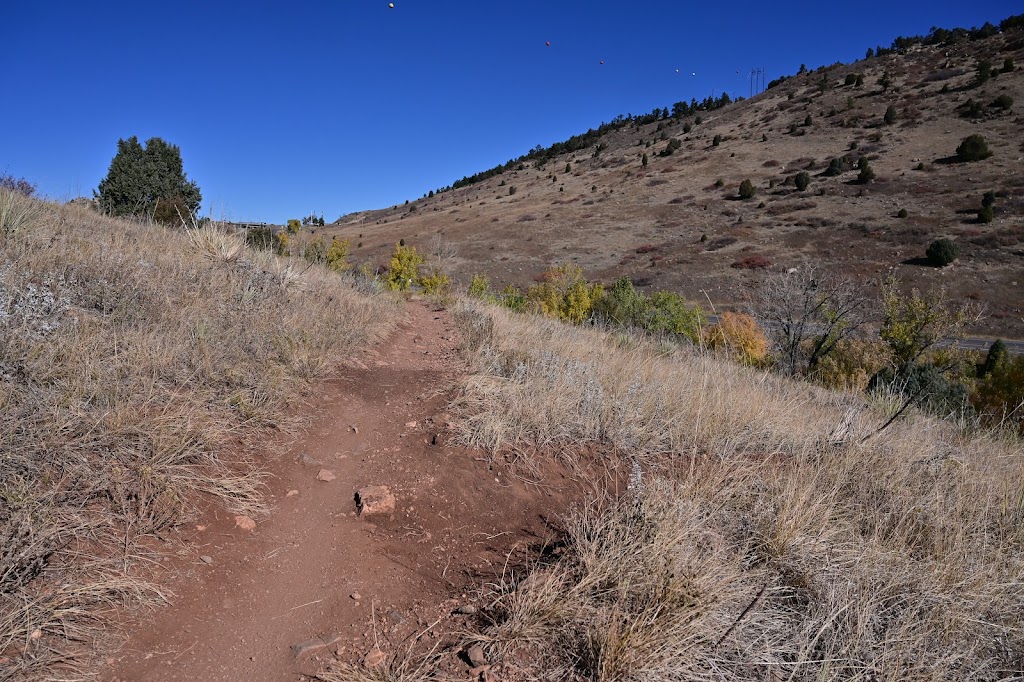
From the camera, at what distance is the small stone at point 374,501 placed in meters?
2.78

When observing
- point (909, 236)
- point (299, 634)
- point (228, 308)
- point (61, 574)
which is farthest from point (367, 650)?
point (909, 236)

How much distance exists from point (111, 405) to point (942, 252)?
3903cm

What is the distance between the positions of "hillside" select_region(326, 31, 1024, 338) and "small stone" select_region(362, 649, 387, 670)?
2007 centimetres

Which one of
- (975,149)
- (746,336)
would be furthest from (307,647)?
(975,149)

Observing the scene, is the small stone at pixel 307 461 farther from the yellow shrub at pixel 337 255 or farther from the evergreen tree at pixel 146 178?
the evergreen tree at pixel 146 178

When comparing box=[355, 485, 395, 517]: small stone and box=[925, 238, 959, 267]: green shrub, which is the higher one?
box=[925, 238, 959, 267]: green shrub

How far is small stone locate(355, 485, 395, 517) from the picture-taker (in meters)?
2.78

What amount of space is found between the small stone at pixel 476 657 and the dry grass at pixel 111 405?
122 centimetres

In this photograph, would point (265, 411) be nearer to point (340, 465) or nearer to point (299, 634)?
point (340, 465)

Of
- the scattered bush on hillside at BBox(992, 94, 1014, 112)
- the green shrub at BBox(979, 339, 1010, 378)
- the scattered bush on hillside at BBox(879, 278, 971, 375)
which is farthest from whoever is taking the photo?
the scattered bush on hillside at BBox(992, 94, 1014, 112)

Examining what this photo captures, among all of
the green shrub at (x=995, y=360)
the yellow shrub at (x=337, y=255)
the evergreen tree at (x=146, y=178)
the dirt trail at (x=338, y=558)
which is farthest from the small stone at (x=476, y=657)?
the green shrub at (x=995, y=360)

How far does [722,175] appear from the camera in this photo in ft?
186

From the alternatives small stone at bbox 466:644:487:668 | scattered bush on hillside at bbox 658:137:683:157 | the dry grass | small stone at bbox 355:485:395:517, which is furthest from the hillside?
small stone at bbox 466:644:487:668

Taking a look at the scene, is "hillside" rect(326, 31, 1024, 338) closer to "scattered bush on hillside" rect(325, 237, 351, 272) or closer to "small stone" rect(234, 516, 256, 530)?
"scattered bush on hillside" rect(325, 237, 351, 272)
